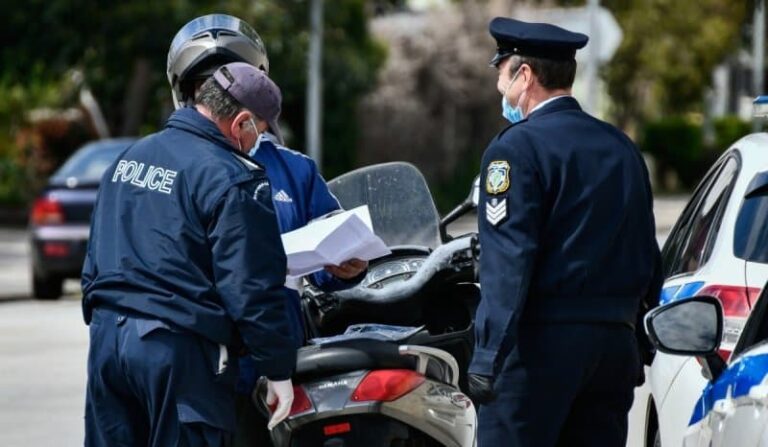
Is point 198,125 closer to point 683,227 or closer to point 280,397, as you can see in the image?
point 280,397

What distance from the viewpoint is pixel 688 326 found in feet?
13.6

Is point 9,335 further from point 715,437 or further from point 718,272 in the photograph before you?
point 715,437

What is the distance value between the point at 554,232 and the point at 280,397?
86 centimetres

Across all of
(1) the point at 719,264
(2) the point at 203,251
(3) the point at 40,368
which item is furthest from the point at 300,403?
(3) the point at 40,368

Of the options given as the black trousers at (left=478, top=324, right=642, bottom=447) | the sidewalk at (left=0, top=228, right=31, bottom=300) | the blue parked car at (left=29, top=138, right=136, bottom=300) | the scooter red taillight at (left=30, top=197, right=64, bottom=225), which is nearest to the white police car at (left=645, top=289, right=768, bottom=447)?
the black trousers at (left=478, top=324, right=642, bottom=447)

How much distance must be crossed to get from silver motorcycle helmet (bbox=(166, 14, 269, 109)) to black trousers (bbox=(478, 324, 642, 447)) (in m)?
1.16

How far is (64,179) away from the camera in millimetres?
16141

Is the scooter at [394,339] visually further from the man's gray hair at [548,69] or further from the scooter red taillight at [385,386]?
the man's gray hair at [548,69]

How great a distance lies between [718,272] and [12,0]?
73.9 feet

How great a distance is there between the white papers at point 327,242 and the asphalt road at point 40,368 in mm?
3951

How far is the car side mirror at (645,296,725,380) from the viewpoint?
412 cm

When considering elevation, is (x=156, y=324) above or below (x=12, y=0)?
above

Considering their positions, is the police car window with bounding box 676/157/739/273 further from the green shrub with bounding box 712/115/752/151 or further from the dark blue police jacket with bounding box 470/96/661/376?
the green shrub with bounding box 712/115/752/151

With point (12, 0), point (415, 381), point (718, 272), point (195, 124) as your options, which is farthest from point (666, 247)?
point (12, 0)
